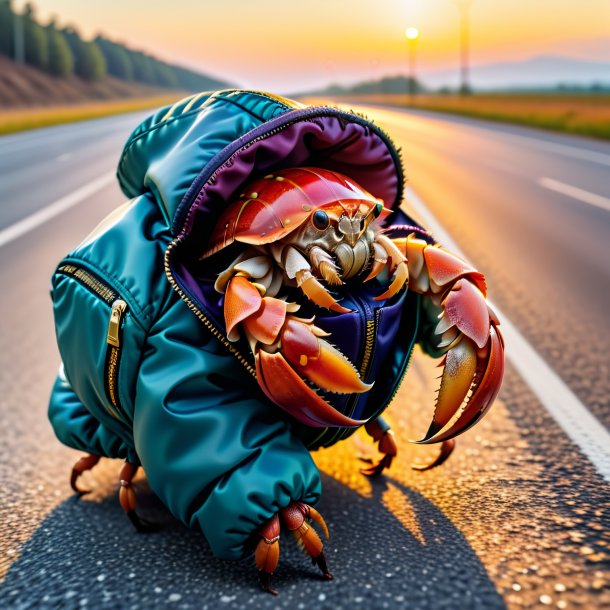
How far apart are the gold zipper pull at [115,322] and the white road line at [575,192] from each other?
8.57 m

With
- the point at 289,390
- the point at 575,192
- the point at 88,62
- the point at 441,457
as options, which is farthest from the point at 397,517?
the point at 88,62

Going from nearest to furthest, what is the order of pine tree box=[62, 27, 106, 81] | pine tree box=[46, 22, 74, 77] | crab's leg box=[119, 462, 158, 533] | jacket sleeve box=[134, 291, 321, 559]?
jacket sleeve box=[134, 291, 321, 559]
crab's leg box=[119, 462, 158, 533]
pine tree box=[46, 22, 74, 77]
pine tree box=[62, 27, 106, 81]

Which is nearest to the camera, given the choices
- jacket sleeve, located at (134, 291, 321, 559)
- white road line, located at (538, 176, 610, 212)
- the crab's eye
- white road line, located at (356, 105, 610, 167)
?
the crab's eye

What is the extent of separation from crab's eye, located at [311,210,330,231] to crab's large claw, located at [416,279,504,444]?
42 centimetres

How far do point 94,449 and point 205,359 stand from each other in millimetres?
753

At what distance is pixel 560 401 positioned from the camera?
11.6 feet

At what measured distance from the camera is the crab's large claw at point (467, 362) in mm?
2045

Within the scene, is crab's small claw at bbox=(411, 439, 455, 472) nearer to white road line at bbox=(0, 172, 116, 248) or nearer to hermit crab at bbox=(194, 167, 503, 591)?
hermit crab at bbox=(194, 167, 503, 591)

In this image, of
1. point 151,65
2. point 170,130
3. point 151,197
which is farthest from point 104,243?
point 151,65

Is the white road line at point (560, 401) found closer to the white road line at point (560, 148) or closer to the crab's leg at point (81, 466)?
the crab's leg at point (81, 466)

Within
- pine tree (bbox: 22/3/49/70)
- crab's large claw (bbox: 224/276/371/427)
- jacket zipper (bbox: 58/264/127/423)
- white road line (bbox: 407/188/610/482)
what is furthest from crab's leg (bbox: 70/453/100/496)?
pine tree (bbox: 22/3/49/70)

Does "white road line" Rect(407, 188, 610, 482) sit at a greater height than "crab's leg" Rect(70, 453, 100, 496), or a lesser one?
lesser

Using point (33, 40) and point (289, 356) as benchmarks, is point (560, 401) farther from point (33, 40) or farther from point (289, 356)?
point (33, 40)

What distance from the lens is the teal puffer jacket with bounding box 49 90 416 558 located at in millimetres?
2074
